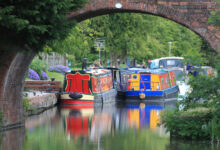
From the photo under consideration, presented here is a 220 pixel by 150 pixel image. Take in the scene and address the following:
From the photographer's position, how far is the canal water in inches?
593

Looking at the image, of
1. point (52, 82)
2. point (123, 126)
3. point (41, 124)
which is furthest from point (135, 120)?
point (52, 82)

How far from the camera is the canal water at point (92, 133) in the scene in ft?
49.4

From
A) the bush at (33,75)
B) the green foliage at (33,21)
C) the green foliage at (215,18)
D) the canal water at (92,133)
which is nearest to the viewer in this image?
the green foliage at (33,21)

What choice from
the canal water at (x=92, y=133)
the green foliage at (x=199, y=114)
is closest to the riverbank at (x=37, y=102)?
the canal water at (x=92, y=133)

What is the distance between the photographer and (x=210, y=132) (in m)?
13.7

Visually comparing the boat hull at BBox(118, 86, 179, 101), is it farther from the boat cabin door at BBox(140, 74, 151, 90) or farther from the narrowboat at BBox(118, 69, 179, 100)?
the boat cabin door at BBox(140, 74, 151, 90)

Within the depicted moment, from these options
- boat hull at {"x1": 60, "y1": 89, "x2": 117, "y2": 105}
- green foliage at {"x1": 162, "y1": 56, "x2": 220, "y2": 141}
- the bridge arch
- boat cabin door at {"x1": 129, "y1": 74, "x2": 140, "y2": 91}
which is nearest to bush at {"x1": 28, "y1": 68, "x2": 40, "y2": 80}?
boat hull at {"x1": 60, "y1": 89, "x2": 117, "y2": 105}

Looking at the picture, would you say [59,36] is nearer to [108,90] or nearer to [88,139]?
[88,139]

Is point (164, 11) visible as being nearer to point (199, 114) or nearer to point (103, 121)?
point (199, 114)

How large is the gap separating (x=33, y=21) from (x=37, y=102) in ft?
38.5

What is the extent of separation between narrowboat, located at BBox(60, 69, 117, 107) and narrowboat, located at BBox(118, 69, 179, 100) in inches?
153

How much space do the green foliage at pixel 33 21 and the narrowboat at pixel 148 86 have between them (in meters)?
22.0

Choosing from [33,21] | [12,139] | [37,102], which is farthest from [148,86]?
[33,21]

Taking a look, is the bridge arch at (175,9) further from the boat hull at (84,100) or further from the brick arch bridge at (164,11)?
the boat hull at (84,100)
